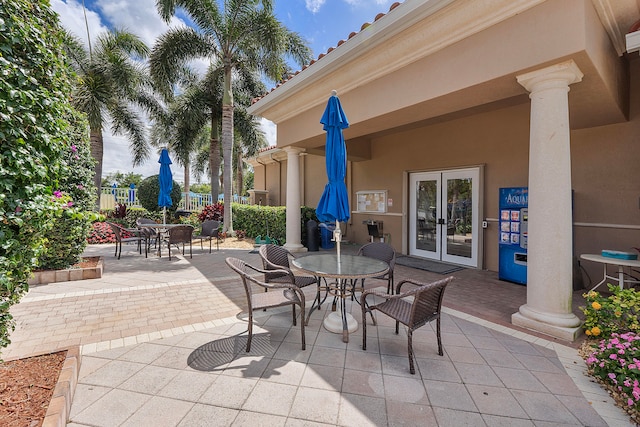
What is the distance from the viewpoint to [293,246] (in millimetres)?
8172

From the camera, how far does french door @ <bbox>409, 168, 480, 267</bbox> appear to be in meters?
6.88

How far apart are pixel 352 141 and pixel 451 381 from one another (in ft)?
24.6

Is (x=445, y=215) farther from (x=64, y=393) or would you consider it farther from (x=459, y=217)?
(x=64, y=393)

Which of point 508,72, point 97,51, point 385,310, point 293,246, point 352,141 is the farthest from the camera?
A: point 97,51

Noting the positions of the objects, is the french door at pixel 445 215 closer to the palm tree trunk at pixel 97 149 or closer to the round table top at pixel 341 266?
the round table top at pixel 341 266

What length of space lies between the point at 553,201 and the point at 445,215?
404 centimetres

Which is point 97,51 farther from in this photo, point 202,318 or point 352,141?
point 202,318

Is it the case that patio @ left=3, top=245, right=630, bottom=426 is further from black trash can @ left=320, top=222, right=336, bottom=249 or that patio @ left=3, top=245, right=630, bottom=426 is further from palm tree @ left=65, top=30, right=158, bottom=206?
palm tree @ left=65, top=30, right=158, bottom=206

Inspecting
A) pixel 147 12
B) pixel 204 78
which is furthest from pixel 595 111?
pixel 204 78

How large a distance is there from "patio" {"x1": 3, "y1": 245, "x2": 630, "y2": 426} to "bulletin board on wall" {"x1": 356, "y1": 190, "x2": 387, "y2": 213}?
16.2 ft

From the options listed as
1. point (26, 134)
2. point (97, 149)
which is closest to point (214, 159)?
point (97, 149)

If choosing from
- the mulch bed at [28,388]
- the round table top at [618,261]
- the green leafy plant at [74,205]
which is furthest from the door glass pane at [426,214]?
the green leafy plant at [74,205]

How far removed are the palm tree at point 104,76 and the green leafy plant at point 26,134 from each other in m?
10.7

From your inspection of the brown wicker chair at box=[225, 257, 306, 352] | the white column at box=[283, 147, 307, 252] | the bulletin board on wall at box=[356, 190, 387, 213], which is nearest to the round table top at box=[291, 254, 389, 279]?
the brown wicker chair at box=[225, 257, 306, 352]
